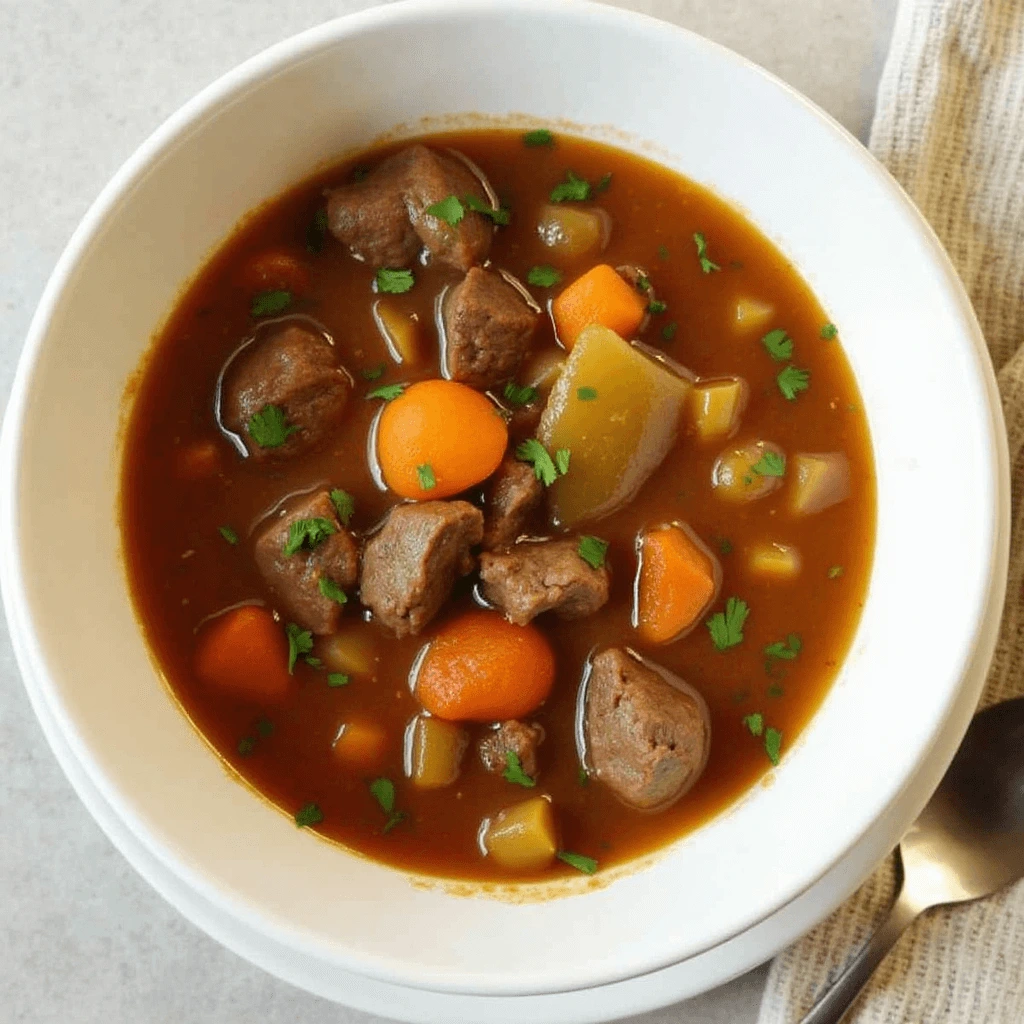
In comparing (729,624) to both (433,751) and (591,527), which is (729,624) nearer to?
(591,527)

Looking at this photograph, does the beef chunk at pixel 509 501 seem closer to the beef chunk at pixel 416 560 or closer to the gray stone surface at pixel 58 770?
the beef chunk at pixel 416 560

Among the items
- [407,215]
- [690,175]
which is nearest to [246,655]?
[407,215]

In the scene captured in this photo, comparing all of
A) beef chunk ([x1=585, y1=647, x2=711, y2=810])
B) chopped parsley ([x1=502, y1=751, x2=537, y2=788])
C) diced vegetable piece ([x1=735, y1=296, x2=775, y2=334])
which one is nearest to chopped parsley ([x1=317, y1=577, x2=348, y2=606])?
chopped parsley ([x1=502, y1=751, x2=537, y2=788])

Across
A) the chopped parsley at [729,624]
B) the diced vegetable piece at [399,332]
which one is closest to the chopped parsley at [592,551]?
the chopped parsley at [729,624]

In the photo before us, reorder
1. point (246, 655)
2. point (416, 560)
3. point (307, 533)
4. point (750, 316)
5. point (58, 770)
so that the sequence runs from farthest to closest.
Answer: point (58, 770)
point (750, 316)
point (246, 655)
point (307, 533)
point (416, 560)

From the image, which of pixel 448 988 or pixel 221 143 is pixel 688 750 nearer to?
pixel 448 988

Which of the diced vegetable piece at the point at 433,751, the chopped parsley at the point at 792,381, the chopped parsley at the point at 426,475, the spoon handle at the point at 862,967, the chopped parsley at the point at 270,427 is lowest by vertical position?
the spoon handle at the point at 862,967

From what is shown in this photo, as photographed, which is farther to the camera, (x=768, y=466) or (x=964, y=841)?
(x=964, y=841)

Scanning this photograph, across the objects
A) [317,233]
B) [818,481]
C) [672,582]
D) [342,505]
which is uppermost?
[317,233]
